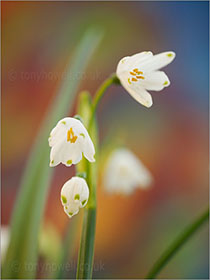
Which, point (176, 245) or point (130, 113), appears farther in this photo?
point (130, 113)

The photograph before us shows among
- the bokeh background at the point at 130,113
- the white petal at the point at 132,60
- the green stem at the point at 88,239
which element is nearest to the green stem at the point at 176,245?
the green stem at the point at 88,239

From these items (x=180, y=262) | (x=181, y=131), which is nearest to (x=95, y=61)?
(x=181, y=131)

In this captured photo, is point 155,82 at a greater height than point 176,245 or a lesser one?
greater

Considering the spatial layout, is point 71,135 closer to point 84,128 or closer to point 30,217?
point 84,128

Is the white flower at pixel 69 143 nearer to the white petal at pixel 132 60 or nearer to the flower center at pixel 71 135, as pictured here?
the flower center at pixel 71 135

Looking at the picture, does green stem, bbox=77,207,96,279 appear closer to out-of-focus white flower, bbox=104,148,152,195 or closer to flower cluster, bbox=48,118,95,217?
flower cluster, bbox=48,118,95,217

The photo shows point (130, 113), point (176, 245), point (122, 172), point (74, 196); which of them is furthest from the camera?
point (130, 113)

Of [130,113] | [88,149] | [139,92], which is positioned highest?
[130,113]

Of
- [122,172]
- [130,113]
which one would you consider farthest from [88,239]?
[130,113]
